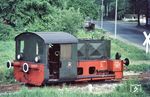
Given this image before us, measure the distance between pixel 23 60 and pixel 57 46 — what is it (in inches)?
68.3

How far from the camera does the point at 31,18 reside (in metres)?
41.1

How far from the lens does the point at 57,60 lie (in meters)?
22.4

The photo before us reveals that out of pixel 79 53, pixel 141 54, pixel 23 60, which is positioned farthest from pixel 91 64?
pixel 141 54

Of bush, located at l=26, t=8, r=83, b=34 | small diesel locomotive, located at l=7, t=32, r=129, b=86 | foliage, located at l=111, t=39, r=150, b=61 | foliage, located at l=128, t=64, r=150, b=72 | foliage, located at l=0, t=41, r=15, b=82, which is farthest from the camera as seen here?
bush, located at l=26, t=8, r=83, b=34

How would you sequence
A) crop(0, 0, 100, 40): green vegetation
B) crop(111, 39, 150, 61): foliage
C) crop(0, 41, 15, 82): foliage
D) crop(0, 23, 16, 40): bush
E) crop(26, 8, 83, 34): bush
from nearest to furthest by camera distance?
1. crop(0, 41, 15, 82): foliage
2. crop(111, 39, 150, 61): foliage
3. crop(0, 23, 16, 40): bush
4. crop(0, 0, 100, 40): green vegetation
5. crop(26, 8, 83, 34): bush

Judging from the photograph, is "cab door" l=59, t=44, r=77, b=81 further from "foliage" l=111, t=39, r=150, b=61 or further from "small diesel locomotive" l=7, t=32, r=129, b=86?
"foliage" l=111, t=39, r=150, b=61

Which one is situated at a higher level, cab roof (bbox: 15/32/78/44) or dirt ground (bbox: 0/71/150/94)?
cab roof (bbox: 15/32/78/44)

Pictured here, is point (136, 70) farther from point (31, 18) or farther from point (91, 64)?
point (31, 18)

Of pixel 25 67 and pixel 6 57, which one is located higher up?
pixel 25 67

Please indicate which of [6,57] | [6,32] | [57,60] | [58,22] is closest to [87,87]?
[57,60]

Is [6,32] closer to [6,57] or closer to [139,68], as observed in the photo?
[6,57]

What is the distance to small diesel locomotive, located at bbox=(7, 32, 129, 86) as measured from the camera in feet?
70.5

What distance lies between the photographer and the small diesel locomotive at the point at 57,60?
21.5 metres

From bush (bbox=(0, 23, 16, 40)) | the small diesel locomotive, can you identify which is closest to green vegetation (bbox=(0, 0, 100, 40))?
bush (bbox=(0, 23, 16, 40))
